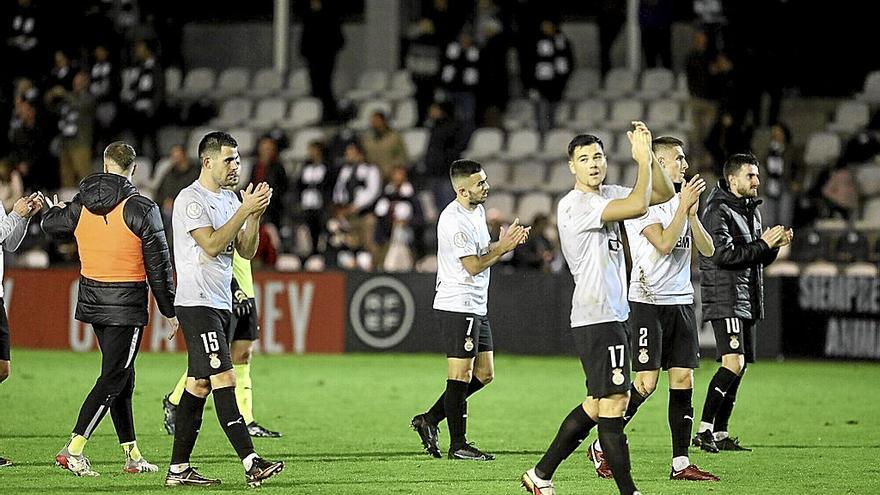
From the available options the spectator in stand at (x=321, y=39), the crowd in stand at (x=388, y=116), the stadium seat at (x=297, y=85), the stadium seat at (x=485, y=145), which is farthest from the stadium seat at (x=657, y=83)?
the stadium seat at (x=297, y=85)

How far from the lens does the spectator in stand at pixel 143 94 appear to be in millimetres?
26469

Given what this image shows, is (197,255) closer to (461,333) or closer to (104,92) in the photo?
(461,333)

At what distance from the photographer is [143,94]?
86.9ft

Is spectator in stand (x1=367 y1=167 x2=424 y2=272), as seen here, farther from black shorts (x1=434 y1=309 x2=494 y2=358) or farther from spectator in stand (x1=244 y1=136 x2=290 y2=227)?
black shorts (x1=434 y1=309 x2=494 y2=358)

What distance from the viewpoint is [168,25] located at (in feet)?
99.5

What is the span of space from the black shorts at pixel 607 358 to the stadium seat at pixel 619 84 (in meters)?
18.2

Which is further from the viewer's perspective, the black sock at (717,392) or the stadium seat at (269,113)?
the stadium seat at (269,113)

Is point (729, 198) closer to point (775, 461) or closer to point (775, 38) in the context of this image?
point (775, 461)

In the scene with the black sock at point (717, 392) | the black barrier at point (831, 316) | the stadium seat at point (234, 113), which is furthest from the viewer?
the stadium seat at point (234, 113)

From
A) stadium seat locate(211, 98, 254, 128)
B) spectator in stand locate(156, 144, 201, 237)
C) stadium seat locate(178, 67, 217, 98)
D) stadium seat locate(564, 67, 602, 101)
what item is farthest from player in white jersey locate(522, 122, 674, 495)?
stadium seat locate(178, 67, 217, 98)

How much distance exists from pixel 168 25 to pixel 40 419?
17972 millimetres

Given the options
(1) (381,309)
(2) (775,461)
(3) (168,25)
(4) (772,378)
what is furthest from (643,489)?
(3) (168,25)

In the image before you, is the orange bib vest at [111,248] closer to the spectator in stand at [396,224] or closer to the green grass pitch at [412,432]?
the green grass pitch at [412,432]

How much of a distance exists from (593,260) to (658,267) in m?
1.88
